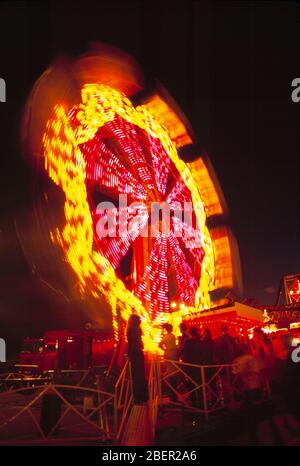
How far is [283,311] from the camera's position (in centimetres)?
1752

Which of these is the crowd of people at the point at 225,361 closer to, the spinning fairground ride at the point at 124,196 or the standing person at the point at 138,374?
the standing person at the point at 138,374

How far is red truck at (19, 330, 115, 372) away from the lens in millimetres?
10766

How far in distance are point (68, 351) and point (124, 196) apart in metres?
4.69

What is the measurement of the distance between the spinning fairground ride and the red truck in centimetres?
196

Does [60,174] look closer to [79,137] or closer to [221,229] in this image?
[79,137]

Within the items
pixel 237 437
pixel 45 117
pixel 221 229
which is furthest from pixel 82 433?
pixel 221 229

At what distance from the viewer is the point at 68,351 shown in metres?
10.8

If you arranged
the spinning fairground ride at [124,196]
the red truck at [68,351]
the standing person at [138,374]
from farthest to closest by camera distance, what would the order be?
the red truck at [68,351]
the spinning fairground ride at [124,196]
the standing person at [138,374]

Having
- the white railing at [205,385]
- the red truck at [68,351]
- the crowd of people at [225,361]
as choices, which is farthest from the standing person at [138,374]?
the red truck at [68,351]

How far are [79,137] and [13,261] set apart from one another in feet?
18.1

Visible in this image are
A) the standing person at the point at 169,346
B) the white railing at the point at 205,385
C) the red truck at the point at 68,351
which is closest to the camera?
the white railing at the point at 205,385

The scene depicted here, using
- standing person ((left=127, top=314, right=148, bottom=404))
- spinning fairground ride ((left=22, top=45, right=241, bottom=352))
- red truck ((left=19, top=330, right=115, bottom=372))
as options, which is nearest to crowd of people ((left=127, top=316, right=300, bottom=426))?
standing person ((left=127, top=314, right=148, bottom=404))

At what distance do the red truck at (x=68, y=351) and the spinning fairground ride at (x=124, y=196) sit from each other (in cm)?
196

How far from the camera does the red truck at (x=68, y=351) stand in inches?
424
